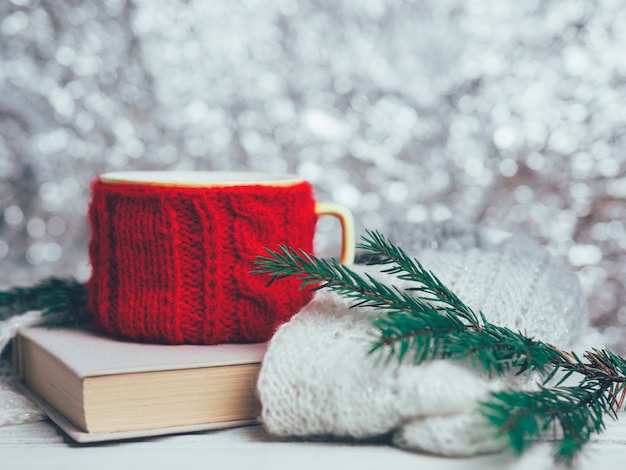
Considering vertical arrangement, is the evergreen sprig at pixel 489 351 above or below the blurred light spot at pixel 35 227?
below

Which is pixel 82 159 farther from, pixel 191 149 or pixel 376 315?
pixel 376 315

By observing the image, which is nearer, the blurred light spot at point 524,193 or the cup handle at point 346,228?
the cup handle at point 346,228

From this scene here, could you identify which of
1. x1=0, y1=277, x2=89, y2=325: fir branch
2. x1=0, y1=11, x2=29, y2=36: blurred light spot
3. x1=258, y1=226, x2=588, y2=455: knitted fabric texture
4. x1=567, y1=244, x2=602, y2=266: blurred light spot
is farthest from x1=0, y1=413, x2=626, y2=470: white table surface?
x1=0, y1=11, x2=29, y2=36: blurred light spot

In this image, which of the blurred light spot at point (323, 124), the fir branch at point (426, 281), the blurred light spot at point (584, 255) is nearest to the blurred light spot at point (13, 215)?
the blurred light spot at point (323, 124)

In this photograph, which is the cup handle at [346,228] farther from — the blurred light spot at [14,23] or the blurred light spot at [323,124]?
the blurred light spot at [14,23]

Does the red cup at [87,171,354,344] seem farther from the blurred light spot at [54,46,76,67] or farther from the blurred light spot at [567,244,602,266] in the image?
the blurred light spot at [567,244,602,266]

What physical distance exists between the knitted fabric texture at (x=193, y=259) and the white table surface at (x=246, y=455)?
9cm

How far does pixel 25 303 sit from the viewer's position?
757 mm

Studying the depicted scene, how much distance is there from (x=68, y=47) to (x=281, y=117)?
29cm

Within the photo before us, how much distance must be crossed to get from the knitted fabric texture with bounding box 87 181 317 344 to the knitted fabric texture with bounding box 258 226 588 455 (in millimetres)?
53

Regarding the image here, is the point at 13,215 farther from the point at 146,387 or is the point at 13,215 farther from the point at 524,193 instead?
the point at 524,193

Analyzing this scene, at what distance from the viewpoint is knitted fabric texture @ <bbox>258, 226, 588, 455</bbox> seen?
1.53 feet

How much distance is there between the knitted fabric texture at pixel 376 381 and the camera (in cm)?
47

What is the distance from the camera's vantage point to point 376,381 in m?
0.49
